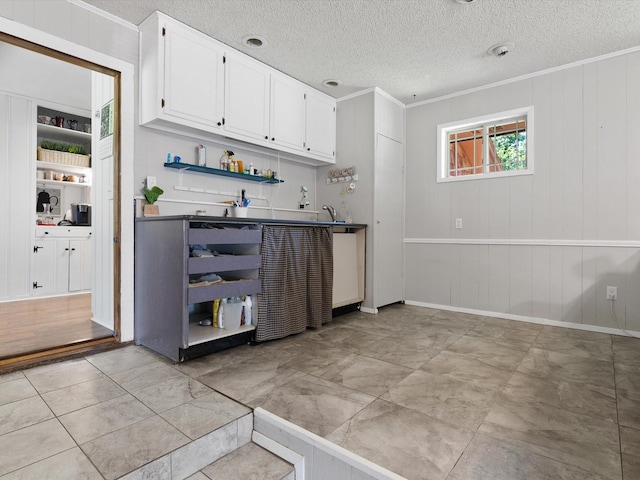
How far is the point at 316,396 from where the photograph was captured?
1793 mm

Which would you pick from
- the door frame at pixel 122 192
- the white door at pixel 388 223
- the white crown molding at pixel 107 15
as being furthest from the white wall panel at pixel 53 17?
the white door at pixel 388 223

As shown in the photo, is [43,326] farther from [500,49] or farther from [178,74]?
[500,49]

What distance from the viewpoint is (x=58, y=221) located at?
4938 mm

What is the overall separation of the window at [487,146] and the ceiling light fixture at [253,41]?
216 centimetres

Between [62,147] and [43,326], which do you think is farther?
[62,147]

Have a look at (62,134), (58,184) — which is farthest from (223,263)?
(62,134)

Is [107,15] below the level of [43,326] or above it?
above

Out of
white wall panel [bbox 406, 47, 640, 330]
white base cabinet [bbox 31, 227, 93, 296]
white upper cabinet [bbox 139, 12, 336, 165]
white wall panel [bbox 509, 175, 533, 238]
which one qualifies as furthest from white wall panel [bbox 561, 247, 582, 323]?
white base cabinet [bbox 31, 227, 93, 296]

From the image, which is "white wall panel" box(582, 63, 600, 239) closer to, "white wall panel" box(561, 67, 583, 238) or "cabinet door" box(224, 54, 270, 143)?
"white wall panel" box(561, 67, 583, 238)

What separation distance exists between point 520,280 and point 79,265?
5318 mm

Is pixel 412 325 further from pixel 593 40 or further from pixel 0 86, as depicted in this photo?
pixel 0 86

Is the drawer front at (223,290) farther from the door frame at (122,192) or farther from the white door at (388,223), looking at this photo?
the white door at (388,223)

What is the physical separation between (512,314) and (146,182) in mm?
3544

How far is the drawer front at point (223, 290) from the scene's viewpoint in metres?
2.22
